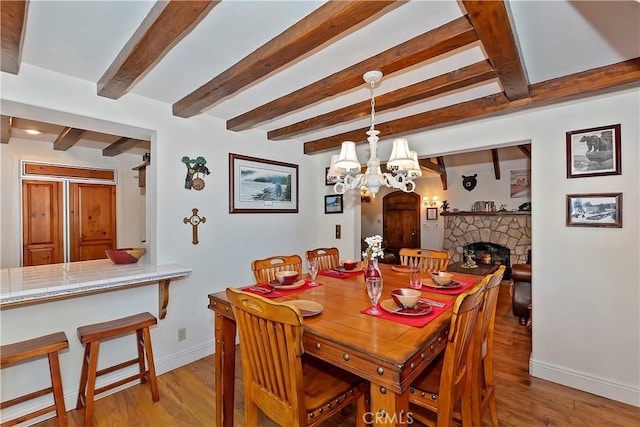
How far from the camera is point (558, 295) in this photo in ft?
8.08

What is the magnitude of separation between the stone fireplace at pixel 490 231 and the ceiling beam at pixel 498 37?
17.8 feet

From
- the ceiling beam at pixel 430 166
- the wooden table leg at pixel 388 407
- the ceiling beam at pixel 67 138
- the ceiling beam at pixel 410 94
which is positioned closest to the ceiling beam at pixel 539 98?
the ceiling beam at pixel 410 94

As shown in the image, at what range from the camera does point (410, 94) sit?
218 cm

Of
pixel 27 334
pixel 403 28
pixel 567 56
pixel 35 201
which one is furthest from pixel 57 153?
pixel 567 56

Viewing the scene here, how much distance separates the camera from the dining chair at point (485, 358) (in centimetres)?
163

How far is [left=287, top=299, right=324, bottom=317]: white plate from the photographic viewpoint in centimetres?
152

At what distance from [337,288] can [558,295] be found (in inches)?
75.7

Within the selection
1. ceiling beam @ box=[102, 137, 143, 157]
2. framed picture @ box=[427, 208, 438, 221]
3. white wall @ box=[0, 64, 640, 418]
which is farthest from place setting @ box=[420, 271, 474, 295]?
framed picture @ box=[427, 208, 438, 221]

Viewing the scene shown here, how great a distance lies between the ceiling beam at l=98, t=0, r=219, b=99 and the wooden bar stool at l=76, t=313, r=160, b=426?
169cm

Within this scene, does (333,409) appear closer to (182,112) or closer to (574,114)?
(182,112)

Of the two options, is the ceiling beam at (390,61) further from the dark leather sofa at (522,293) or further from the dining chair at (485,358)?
the dark leather sofa at (522,293)

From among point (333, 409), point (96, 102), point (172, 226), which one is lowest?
point (333, 409)

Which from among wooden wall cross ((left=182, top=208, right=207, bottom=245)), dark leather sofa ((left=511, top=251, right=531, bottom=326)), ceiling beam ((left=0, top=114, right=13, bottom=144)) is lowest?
dark leather sofa ((left=511, top=251, right=531, bottom=326))

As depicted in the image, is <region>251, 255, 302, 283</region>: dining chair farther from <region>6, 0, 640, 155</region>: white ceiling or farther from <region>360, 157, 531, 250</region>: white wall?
<region>360, 157, 531, 250</region>: white wall
